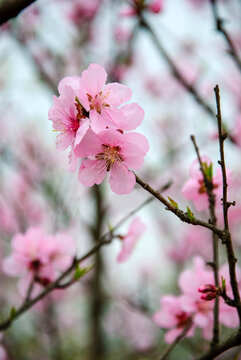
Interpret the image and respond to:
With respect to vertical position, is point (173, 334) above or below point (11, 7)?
below

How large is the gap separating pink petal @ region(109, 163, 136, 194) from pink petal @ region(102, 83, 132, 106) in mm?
181

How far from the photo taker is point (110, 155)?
0.95 metres

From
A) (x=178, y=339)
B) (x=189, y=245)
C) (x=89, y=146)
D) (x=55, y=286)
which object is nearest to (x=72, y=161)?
(x=89, y=146)

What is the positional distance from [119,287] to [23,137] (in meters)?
3.31

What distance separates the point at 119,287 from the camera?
6430 mm

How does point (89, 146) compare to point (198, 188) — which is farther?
point (198, 188)

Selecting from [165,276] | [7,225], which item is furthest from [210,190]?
[165,276]

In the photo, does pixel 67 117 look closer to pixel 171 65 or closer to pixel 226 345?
pixel 226 345

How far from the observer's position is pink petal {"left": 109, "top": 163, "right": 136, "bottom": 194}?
3.04 feet

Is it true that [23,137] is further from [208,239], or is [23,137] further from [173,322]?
[173,322]

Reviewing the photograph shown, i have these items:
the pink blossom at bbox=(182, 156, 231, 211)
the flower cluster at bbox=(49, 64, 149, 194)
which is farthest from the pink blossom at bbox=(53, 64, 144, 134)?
the pink blossom at bbox=(182, 156, 231, 211)

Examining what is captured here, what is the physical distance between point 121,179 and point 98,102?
224mm

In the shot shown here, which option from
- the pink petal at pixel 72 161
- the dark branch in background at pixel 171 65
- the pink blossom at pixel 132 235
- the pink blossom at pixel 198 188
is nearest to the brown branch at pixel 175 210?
the pink petal at pixel 72 161

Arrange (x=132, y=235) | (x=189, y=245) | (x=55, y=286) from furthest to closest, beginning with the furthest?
(x=189, y=245) < (x=132, y=235) < (x=55, y=286)
